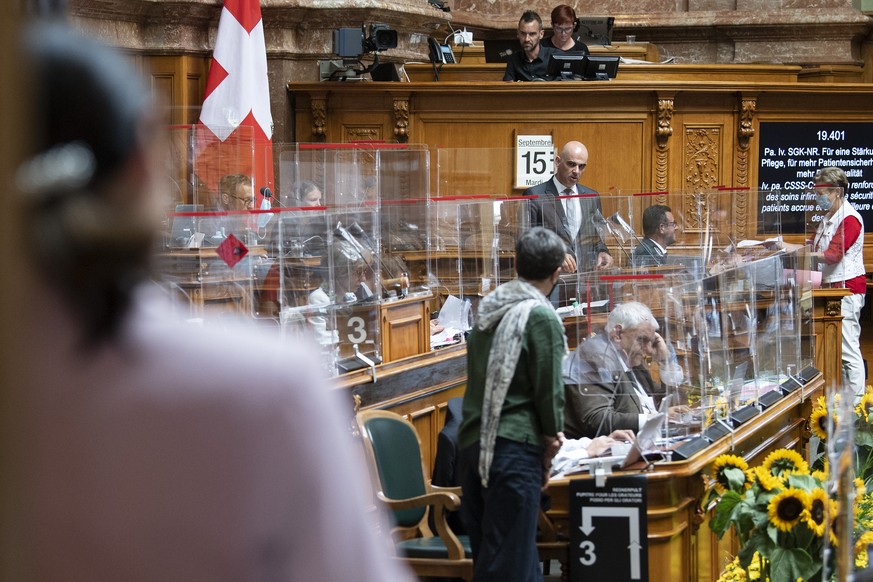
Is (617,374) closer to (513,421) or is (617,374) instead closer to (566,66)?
(513,421)

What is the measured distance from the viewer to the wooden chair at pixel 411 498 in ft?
15.0

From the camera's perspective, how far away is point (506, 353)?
4.18 metres

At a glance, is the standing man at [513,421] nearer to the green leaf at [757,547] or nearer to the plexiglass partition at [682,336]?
the plexiglass partition at [682,336]

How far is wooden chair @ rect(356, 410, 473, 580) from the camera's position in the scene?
4.58 meters

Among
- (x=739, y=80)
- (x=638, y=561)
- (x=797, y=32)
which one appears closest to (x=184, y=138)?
(x=638, y=561)

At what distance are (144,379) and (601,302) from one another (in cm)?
435

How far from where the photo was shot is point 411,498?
185 inches

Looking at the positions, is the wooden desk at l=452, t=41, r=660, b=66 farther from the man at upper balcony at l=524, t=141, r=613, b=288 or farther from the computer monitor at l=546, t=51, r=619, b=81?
the man at upper balcony at l=524, t=141, r=613, b=288

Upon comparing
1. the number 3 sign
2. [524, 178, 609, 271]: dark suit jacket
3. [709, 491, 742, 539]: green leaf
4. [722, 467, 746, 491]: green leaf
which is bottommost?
[709, 491, 742, 539]: green leaf

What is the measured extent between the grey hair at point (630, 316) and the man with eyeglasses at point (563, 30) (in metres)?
5.71

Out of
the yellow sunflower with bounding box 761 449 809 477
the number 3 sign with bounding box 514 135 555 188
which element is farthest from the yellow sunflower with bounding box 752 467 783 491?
the number 3 sign with bounding box 514 135 555 188

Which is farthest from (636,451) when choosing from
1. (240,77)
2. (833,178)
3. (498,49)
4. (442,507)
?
(498,49)

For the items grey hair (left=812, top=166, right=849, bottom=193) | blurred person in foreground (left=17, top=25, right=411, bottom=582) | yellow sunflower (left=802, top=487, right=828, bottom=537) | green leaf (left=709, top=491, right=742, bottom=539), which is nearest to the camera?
blurred person in foreground (left=17, top=25, right=411, bottom=582)

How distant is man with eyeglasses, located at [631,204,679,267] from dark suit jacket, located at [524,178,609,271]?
0.88 ft
